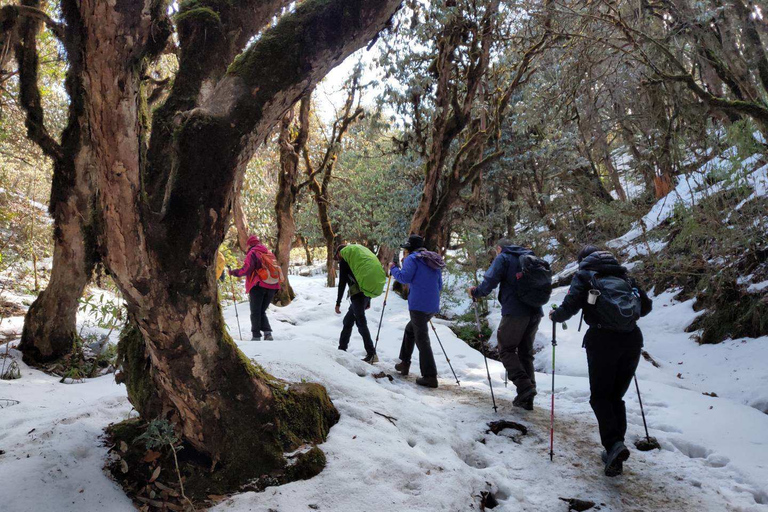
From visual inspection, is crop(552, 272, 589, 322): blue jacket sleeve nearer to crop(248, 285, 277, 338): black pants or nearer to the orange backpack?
the orange backpack

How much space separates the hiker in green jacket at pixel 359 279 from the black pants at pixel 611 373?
337 cm

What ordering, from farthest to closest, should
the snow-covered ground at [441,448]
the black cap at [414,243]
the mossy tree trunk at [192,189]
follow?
the black cap at [414,243]
the snow-covered ground at [441,448]
the mossy tree trunk at [192,189]

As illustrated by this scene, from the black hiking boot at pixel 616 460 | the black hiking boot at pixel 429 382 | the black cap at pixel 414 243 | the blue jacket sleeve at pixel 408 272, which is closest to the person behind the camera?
the black hiking boot at pixel 616 460

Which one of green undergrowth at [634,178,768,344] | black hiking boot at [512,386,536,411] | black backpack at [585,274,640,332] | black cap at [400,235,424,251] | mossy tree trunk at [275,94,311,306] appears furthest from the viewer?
mossy tree trunk at [275,94,311,306]

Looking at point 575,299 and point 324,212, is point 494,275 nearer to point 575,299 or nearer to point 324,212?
point 575,299

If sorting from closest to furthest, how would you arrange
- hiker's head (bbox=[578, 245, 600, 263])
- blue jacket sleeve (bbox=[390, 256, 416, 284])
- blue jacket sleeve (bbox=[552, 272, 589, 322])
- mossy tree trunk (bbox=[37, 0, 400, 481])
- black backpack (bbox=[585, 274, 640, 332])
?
1. mossy tree trunk (bbox=[37, 0, 400, 481])
2. black backpack (bbox=[585, 274, 640, 332])
3. blue jacket sleeve (bbox=[552, 272, 589, 322])
4. hiker's head (bbox=[578, 245, 600, 263])
5. blue jacket sleeve (bbox=[390, 256, 416, 284])

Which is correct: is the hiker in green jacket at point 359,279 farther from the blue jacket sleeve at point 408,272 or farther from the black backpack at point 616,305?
the black backpack at point 616,305

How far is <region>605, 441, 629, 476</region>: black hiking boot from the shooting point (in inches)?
159

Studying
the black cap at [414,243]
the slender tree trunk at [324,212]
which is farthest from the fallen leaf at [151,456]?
the slender tree trunk at [324,212]

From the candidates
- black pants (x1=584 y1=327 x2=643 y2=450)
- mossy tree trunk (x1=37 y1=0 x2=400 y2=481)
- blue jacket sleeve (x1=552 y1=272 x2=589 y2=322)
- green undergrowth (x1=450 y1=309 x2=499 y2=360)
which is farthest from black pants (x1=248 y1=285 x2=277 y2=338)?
black pants (x1=584 y1=327 x2=643 y2=450)

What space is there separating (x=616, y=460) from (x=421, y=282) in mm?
3246

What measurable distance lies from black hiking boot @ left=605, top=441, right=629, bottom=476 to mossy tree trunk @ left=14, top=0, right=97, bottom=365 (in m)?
5.98

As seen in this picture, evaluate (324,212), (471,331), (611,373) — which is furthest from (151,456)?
(324,212)

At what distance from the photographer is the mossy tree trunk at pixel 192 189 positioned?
8.56 feet
